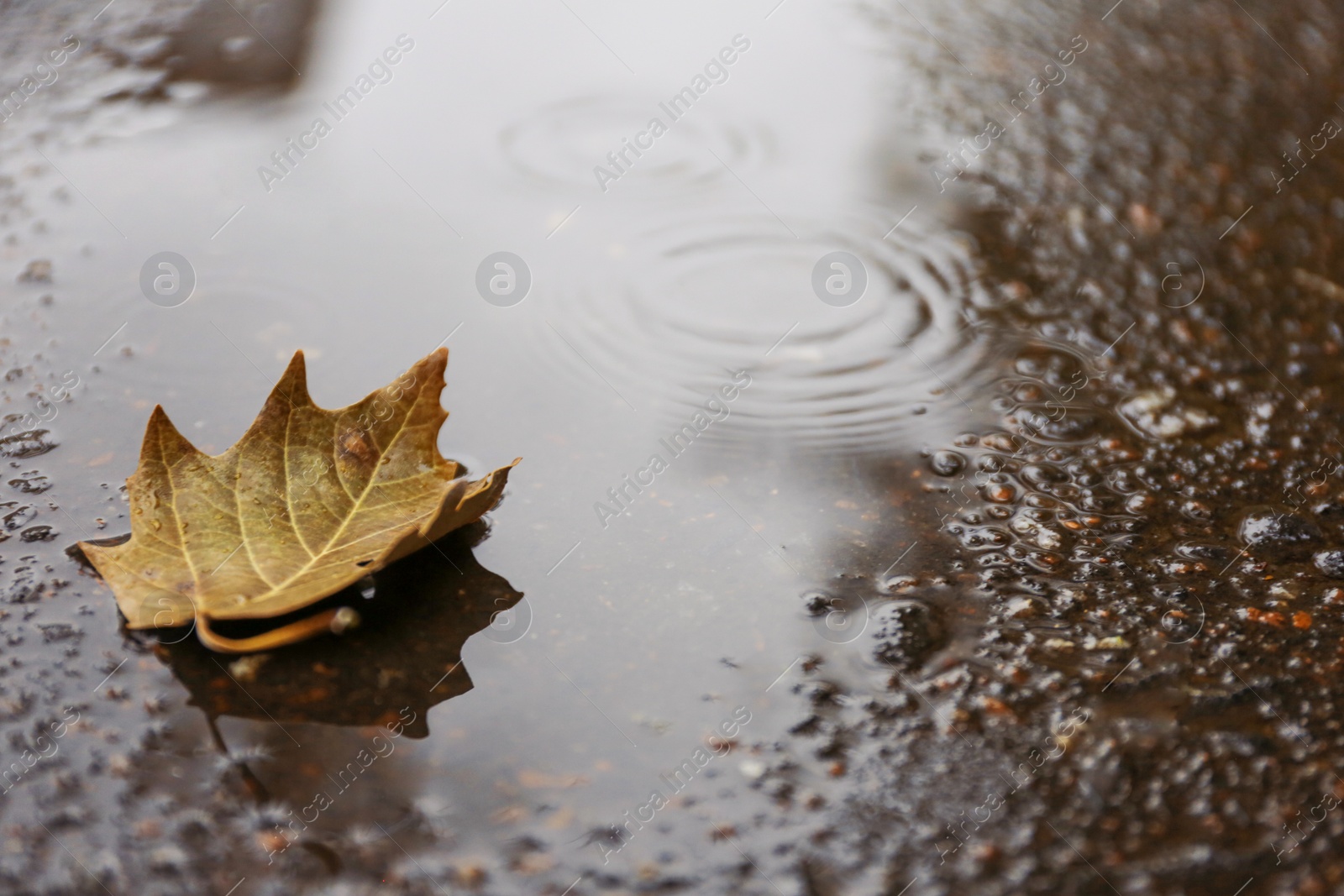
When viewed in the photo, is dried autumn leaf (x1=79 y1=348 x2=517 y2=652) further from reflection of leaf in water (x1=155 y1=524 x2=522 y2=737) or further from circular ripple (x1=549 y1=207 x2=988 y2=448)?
circular ripple (x1=549 y1=207 x2=988 y2=448)

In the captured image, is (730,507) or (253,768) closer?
(253,768)

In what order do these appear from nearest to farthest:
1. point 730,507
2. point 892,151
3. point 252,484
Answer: point 252,484, point 730,507, point 892,151

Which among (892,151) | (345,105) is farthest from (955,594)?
(345,105)

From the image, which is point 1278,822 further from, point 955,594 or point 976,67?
point 976,67

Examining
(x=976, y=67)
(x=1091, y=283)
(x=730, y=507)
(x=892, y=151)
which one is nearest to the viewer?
(x=730, y=507)

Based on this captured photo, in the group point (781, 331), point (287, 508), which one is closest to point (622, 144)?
point (781, 331)

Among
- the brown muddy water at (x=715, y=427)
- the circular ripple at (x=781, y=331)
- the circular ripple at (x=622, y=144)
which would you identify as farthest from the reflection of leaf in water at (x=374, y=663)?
the circular ripple at (x=622, y=144)

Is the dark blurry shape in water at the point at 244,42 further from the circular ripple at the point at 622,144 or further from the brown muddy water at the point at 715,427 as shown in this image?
the circular ripple at the point at 622,144
